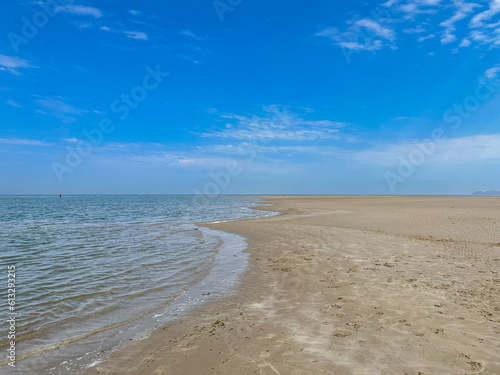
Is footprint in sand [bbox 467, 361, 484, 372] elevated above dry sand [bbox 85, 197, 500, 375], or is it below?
above

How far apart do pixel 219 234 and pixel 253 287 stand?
38.9ft

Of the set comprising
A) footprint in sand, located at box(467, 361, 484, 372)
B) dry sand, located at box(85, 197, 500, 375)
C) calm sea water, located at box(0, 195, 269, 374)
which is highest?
footprint in sand, located at box(467, 361, 484, 372)

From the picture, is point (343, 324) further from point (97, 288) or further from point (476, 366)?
point (97, 288)

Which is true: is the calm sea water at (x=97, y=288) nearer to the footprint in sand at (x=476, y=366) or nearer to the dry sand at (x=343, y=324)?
the dry sand at (x=343, y=324)

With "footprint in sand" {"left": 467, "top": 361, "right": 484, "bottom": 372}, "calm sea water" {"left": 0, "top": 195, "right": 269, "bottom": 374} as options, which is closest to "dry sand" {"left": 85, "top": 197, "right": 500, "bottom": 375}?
"footprint in sand" {"left": 467, "top": 361, "right": 484, "bottom": 372}

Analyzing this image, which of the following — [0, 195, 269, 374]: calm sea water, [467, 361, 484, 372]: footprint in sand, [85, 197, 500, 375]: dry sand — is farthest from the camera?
[0, 195, 269, 374]: calm sea water

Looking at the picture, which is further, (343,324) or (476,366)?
(343,324)

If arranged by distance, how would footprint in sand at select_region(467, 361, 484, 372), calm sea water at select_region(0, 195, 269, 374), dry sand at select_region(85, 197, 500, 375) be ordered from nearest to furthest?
footprint in sand at select_region(467, 361, 484, 372) < dry sand at select_region(85, 197, 500, 375) < calm sea water at select_region(0, 195, 269, 374)

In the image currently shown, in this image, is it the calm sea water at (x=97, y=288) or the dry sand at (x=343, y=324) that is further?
the calm sea water at (x=97, y=288)

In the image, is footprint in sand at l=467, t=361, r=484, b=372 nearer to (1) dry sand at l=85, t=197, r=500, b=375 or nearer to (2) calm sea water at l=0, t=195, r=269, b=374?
(1) dry sand at l=85, t=197, r=500, b=375

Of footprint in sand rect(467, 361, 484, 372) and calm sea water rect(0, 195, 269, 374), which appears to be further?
calm sea water rect(0, 195, 269, 374)

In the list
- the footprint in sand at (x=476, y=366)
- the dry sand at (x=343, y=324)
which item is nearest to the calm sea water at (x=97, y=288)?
the dry sand at (x=343, y=324)

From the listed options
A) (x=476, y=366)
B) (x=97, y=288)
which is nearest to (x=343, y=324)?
(x=476, y=366)

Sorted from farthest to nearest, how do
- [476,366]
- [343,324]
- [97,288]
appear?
[97,288] → [343,324] → [476,366]
